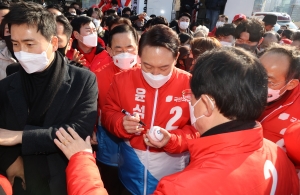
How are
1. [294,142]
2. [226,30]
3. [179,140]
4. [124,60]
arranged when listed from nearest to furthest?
[294,142]
[179,140]
[124,60]
[226,30]

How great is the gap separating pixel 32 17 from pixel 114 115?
0.90 meters

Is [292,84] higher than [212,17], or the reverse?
[292,84]

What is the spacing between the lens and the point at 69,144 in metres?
1.38

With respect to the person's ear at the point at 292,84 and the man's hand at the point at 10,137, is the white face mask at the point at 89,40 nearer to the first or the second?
the man's hand at the point at 10,137

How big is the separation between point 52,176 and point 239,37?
10.7 ft

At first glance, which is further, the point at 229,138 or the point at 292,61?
the point at 292,61

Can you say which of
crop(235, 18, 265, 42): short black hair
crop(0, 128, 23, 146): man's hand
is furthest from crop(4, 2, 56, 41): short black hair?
crop(235, 18, 265, 42): short black hair

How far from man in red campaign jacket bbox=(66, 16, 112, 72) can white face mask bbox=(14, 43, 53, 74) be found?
5.67 feet

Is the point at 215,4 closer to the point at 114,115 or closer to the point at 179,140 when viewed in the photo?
the point at 114,115

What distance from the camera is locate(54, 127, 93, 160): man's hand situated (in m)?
1.35

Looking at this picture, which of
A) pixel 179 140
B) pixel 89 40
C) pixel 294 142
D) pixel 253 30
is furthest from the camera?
pixel 253 30

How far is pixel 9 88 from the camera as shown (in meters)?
1.65

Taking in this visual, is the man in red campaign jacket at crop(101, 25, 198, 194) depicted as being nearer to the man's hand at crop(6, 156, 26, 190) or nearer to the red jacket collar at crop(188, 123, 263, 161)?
the man's hand at crop(6, 156, 26, 190)

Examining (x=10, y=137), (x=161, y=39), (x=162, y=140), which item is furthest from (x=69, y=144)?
(x=161, y=39)
